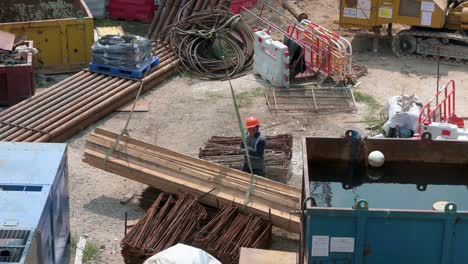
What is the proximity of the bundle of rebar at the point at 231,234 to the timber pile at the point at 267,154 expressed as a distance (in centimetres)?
183

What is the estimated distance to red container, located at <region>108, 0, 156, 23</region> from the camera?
74.4ft

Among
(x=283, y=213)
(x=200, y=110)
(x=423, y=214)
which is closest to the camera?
(x=423, y=214)

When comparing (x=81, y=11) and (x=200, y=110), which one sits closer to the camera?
(x=200, y=110)

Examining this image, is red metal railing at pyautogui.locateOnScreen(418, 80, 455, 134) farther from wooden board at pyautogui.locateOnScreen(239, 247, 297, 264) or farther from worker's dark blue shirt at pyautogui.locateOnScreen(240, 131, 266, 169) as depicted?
wooden board at pyautogui.locateOnScreen(239, 247, 297, 264)

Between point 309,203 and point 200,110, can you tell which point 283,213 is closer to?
point 309,203

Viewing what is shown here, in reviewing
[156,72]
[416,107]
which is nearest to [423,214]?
[416,107]

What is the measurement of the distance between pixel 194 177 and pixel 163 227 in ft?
3.91

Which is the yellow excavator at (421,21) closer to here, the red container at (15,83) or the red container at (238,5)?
the red container at (238,5)

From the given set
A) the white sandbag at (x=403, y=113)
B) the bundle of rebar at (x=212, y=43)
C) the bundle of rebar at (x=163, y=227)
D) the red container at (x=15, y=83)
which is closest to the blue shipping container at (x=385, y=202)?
the bundle of rebar at (x=163, y=227)

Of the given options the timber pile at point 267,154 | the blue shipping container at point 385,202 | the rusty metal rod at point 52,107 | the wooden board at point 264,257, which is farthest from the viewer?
the rusty metal rod at point 52,107

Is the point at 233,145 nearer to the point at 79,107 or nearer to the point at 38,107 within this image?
the point at 79,107

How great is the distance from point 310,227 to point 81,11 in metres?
13.1

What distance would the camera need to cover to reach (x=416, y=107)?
52.2 ft

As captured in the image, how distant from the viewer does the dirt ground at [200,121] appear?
43.7ft
